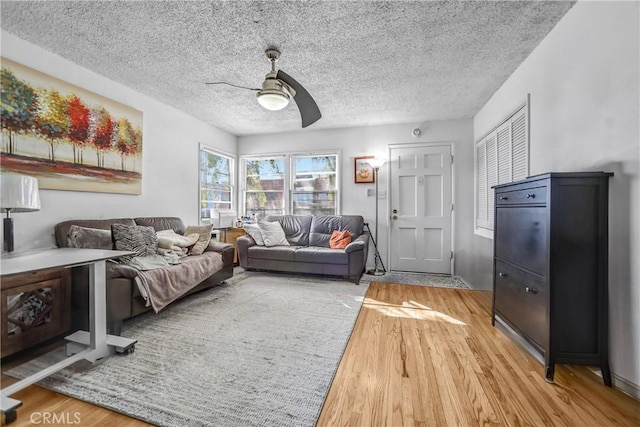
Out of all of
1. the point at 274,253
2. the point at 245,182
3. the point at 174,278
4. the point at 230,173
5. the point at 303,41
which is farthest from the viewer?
the point at 245,182

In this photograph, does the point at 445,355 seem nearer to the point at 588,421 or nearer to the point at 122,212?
the point at 588,421

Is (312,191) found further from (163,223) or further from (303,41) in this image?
(303,41)

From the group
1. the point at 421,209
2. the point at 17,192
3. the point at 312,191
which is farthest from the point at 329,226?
the point at 17,192

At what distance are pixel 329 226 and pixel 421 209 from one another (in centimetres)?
157

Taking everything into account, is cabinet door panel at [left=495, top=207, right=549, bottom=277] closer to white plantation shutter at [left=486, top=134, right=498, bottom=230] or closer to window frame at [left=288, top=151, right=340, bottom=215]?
white plantation shutter at [left=486, top=134, right=498, bottom=230]

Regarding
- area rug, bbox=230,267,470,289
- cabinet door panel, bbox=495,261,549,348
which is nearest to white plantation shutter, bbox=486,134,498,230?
area rug, bbox=230,267,470,289

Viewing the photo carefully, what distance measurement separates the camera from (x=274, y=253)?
159 inches

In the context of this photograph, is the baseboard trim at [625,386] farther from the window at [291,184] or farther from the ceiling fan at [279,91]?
the window at [291,184]

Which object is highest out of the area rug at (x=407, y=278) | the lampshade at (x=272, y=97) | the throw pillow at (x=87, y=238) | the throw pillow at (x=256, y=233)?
the lampshade at (x=272, y=97)

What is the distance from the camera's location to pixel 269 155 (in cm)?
517

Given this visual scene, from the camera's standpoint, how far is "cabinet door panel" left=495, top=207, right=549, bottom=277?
5.46 ft

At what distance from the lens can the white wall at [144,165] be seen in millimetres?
2281

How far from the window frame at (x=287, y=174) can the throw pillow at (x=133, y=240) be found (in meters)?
2.64

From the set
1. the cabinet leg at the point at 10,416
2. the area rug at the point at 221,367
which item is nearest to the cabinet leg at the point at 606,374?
the area rug at the point at 221,367
